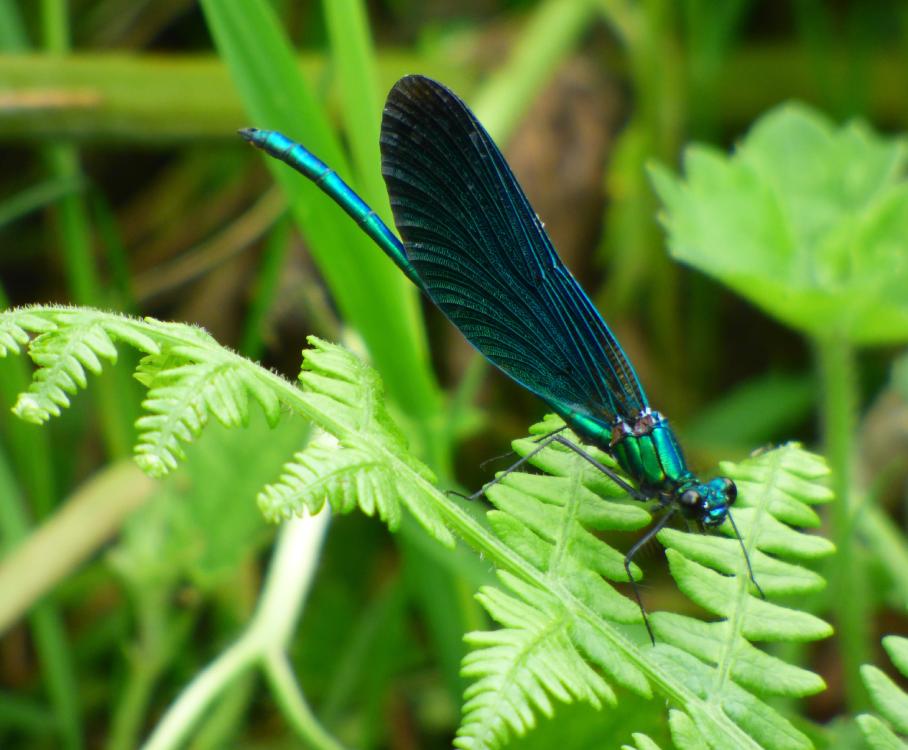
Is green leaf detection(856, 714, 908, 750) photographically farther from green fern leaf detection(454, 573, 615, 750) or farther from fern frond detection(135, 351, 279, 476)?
fern frond detection(135, 351, 279, 476)

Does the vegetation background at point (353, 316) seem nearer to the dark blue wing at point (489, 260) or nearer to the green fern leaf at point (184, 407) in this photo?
the dark blue wing at point (489, 260)

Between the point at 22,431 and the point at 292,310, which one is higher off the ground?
the point at 292,310

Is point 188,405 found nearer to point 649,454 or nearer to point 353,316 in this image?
point 649,454

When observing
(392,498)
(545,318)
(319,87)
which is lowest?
(392,498)

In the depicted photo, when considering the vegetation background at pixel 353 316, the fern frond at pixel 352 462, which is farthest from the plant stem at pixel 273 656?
the fern frond at pixel 352 462

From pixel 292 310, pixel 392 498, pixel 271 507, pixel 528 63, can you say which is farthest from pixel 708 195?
pixel 271 507

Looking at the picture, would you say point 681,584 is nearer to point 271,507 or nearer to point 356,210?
point 271,507

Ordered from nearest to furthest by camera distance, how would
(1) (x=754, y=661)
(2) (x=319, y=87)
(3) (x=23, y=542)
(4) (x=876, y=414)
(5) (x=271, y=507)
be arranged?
1. (5) (x=271, y=507)
2. (1) (x=754, y=661)
3. (3) (x=23, y=542)
4. (2) (x=319, y=87)
5. (4) (x=876, y=414)
